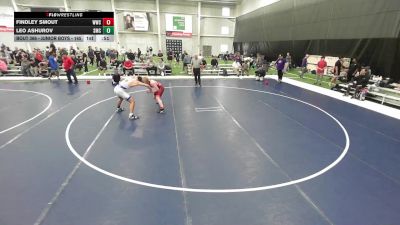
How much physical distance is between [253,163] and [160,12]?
108 ft

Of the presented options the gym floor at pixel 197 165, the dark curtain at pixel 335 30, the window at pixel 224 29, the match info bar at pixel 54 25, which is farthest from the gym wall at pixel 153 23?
the gym floor at pixel 197 165

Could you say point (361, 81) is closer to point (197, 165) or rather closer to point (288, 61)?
point (288, 61)

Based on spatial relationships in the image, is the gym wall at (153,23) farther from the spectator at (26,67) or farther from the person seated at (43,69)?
the person seated at (43,69)

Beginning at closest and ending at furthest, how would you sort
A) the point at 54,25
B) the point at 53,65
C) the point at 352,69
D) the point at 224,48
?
the point at 54,25
the point at 352,69
the point at 53,65
the point at 224,48

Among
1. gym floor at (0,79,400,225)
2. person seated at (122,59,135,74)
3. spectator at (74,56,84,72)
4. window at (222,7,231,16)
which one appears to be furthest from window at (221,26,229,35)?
gym floor at (0,79,400,225)

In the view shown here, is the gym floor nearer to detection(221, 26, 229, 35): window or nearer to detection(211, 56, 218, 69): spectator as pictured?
detection(211, 56, 218, 69): spectator

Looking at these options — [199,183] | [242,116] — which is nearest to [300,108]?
[242,116]

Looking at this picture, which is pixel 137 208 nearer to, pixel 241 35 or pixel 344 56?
pixel 344 56

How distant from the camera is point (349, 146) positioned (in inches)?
269

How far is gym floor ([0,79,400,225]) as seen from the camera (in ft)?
13.8

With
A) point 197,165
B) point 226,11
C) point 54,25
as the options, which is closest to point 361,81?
point 197,165

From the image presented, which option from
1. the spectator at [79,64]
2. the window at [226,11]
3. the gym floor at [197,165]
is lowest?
the gym floor at [197,165]

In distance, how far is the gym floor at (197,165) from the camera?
419 cm

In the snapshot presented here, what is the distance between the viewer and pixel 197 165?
5723 mm
